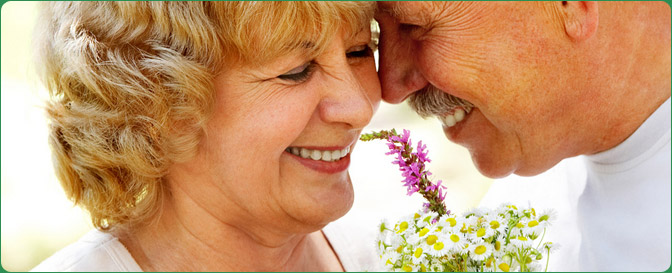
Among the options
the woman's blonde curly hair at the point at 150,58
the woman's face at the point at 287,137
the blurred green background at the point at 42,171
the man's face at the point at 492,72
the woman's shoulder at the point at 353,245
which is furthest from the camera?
the woman's shoulder at the point at 353,245

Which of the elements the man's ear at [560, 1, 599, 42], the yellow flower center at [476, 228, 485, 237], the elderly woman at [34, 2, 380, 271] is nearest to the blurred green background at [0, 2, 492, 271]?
the elderly woman at [34, 2, 380, 271]

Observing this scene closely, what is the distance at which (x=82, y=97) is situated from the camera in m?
2.04

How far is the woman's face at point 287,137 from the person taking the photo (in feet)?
6.81

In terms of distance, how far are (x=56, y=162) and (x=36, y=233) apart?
1.97 m

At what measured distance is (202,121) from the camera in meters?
2.04

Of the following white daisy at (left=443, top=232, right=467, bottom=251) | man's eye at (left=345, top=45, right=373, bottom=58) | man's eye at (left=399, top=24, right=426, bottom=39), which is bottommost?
white daisy at (left=443, top=232, right=467, bottom=251)

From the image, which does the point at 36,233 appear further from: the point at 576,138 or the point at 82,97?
the point at 576,138

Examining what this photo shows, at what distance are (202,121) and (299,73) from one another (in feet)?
1.06

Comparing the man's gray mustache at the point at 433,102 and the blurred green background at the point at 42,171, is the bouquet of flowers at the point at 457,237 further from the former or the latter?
the man's gray mustache at the point at 433,102

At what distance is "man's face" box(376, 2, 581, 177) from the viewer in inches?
85.7

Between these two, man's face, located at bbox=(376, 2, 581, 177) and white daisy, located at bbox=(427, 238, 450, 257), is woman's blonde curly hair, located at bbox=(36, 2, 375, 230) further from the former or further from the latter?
white daisy, located at bbox=(427, 238, 450, 257)

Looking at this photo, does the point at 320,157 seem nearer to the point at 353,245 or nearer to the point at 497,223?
the point at 353,245

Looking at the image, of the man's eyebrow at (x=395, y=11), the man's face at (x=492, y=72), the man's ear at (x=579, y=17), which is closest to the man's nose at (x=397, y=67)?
the man's face at (x=492, y=72)

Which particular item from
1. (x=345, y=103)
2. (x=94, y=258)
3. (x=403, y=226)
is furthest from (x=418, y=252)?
(x=94, y=258)
